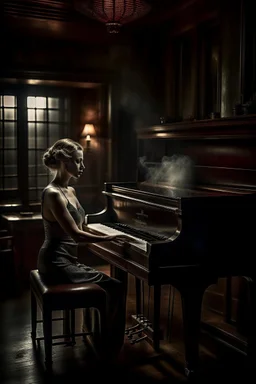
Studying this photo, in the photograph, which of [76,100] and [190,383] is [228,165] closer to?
[190,383]

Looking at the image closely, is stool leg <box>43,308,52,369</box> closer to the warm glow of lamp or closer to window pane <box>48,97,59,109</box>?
the warm glow of lamp

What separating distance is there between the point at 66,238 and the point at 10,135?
3.36 metres

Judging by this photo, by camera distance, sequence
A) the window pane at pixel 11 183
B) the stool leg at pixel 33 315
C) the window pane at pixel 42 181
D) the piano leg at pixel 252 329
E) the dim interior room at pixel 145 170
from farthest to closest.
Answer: the window pane at pixel 42 181 < the window pane at pixel 11 183 < the stool leg at pixel 33 315 < the piano leg at pixel 252 329 < the dim interior room at pixel 145 170

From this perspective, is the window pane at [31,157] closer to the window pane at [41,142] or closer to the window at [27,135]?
the window at [27,135]

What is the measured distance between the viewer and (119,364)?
3.56 metres

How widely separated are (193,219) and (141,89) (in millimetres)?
3782

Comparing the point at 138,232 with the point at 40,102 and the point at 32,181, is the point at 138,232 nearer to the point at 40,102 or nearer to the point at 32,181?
the point at 32,181

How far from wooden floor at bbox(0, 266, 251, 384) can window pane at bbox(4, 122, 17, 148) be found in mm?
3121

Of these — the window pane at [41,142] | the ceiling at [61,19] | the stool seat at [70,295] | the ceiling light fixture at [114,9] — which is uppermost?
the ceiling at [61,19]

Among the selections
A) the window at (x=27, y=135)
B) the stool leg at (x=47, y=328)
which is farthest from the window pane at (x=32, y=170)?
the stool leg at (x=47, y=328)

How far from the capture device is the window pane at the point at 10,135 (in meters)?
6.66

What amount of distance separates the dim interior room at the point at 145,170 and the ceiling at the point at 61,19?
0.02m

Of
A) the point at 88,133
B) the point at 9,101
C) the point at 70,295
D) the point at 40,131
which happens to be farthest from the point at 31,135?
the point at 70,295

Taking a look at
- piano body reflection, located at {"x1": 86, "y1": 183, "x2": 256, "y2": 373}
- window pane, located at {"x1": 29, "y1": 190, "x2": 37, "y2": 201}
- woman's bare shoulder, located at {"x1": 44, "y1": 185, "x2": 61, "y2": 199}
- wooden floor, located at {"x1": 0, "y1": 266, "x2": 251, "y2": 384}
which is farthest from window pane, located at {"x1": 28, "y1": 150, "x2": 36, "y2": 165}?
piano body reflection, located at {"x1": 86, "y1": 183, "x2": 256, "y2": 373}
